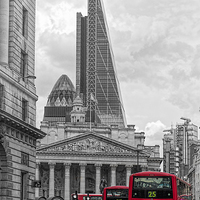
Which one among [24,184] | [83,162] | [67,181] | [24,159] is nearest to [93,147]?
[83,162]

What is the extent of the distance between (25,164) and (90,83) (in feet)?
474

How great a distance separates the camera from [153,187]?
39750 millimetres

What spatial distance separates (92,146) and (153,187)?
3477 inches

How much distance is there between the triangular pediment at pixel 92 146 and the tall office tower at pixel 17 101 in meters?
78.7

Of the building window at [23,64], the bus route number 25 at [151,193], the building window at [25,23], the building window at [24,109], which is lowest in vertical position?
the bus route number 25 at [151,193]

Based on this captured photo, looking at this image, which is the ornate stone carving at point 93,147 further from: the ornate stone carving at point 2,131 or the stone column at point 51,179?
the ornate stone carving at point 2,131

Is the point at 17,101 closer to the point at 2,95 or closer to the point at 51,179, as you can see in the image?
the point at 2,95

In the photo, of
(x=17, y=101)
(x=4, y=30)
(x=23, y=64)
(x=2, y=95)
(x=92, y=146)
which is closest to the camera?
(x=2, y=95)

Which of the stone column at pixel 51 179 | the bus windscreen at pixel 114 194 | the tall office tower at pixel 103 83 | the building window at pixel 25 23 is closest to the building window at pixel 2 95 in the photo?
the building window at pixel 25 23

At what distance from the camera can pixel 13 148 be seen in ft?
137

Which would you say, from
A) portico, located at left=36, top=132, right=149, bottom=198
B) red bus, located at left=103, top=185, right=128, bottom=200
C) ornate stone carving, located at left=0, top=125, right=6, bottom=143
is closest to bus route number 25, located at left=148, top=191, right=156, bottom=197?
ornate stone carving, located at left=0, top=125, right=6, bottom=143

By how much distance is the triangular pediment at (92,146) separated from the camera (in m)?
127

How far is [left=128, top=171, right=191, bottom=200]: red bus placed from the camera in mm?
39406

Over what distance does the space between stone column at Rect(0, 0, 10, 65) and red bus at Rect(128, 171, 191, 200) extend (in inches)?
506
